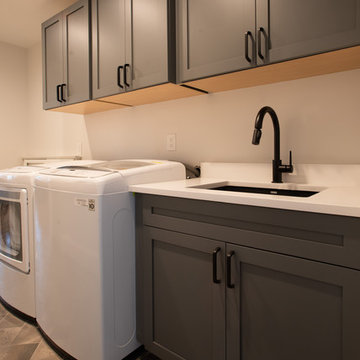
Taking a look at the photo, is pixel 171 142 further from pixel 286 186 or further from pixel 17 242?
pixel 17 242

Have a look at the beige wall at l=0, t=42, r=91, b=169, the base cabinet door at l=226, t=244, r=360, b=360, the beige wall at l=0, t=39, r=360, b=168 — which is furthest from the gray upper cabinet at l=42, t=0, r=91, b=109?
the base cabinet door at l=226, t=244, r=360, b=360

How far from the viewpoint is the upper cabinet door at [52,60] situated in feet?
6.89

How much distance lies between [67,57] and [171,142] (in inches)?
39.2

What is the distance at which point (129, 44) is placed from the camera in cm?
163

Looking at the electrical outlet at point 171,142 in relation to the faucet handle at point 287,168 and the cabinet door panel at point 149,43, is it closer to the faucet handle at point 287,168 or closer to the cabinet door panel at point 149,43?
the cabinet door panel at point 149,43

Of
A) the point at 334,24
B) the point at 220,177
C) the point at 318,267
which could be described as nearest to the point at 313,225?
the point at 318,267

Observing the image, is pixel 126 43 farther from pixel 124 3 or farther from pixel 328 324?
pixel 328 324

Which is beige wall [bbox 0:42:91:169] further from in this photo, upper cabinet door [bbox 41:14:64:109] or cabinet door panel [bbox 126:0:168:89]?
cabinet door panel [bbox 126:0:168:89]

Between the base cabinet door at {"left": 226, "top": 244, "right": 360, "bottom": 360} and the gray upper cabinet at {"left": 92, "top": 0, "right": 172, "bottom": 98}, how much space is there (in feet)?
3.38

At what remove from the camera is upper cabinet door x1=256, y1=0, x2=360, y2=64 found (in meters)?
0.99

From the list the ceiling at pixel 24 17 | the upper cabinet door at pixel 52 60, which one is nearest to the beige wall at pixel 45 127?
the ceiling at pixel 24 17

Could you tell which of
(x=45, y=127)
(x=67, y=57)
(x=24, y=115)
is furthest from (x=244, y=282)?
(x=24, y=115)

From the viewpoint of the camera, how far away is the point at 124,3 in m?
1.64

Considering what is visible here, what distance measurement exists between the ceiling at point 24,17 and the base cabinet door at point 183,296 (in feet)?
7.13
